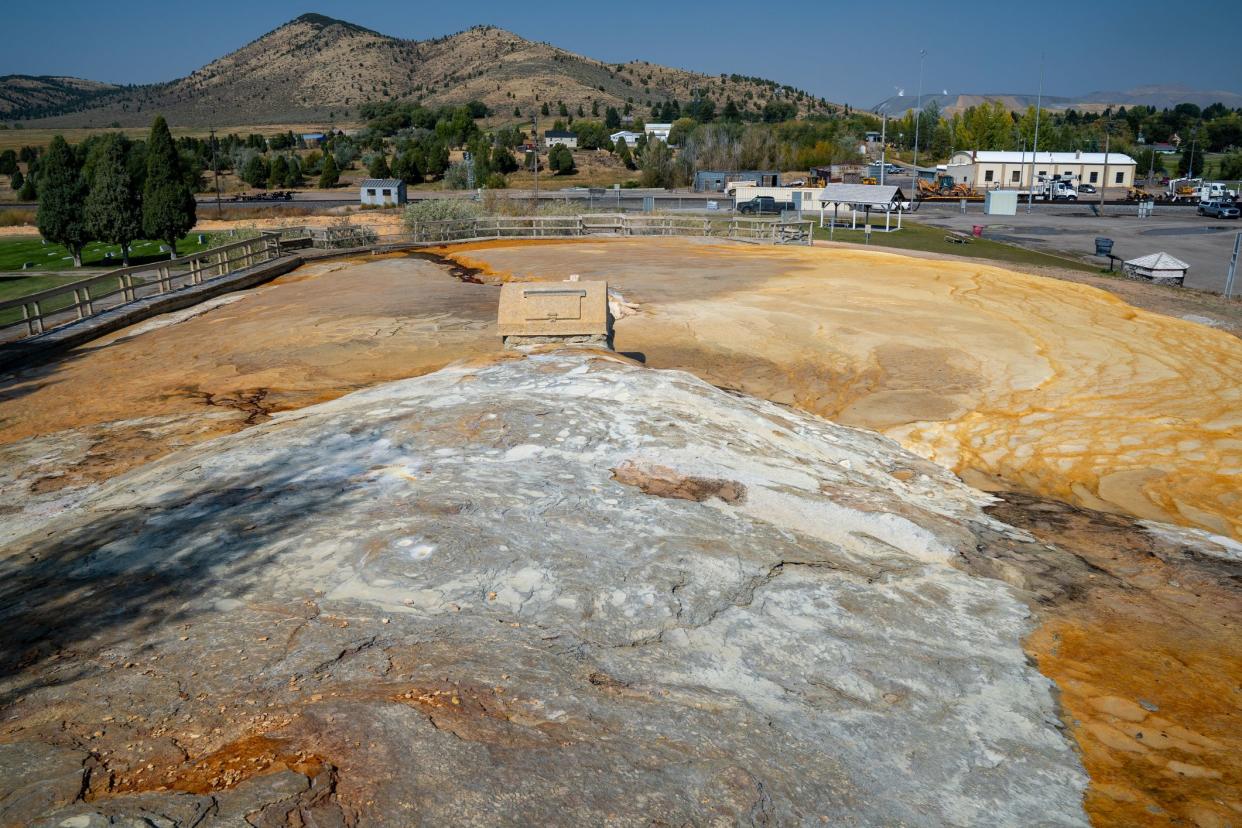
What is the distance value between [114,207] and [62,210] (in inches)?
138

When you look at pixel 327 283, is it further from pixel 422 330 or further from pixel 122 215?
pixel 122 215

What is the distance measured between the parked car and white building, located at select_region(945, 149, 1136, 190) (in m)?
34.2

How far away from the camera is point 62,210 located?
56656 mm

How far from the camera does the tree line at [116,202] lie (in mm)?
56094

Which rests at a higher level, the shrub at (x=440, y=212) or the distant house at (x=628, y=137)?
the distant house at (x=628, y=137)

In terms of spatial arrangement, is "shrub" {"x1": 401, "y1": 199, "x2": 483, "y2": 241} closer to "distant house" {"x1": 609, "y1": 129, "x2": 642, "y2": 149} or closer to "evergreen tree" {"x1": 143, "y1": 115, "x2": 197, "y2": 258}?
"evergreen tree" {"x1": 143, "y1": 115, "x2": 197, "y2": 258}

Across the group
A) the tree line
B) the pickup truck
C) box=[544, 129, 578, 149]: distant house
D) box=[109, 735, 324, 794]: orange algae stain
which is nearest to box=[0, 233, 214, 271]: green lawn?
the tree line

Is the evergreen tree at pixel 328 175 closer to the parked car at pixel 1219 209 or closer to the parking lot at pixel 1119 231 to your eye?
the parking lot at pixel 1119 231

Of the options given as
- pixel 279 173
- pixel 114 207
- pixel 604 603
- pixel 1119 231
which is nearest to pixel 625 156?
pixel 279 173

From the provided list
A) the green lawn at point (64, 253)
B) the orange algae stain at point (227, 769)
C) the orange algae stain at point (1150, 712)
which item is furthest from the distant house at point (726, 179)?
the orange algae stain at point (227, 769)

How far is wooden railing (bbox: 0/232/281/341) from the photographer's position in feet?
58.3

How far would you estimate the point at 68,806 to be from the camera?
4.10 meters

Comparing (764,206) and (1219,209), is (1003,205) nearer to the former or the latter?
(1219,209)

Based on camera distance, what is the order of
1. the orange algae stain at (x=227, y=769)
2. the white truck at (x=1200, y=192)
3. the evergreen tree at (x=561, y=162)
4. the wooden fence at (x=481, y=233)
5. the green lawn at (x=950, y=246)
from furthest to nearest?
the evergreen tree at (x=561, y=162)
the white truck at (x=1200, y=192)
the green lawn at (x=950, y=246)
the wooden fence at (x=481, y=233)
the orange algae stain at (x=227, y=769)
